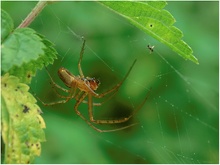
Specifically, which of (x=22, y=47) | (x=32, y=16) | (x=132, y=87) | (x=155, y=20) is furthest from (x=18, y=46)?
(x=132, y=87)

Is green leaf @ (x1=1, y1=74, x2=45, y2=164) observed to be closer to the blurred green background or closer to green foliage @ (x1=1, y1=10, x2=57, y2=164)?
green foliage @ (x1=1, y1=10, x2=57, y2=164)

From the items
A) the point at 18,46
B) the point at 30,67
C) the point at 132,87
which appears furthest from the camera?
the point at 132,87

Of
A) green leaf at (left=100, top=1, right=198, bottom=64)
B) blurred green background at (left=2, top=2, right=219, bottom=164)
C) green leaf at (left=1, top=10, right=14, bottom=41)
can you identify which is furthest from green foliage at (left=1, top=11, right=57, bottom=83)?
blurred green background at (left=2, top=2, right=219, bottom=164)

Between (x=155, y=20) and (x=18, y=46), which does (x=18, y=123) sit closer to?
(x=18, y=46)

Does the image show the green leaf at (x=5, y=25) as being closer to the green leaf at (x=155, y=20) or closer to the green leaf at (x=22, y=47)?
the green leaf at (x=22, y=47)

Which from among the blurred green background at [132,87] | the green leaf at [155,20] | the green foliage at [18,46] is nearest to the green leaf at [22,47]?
the green foliage at [18,46]

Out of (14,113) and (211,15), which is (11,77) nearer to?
(14,113)
